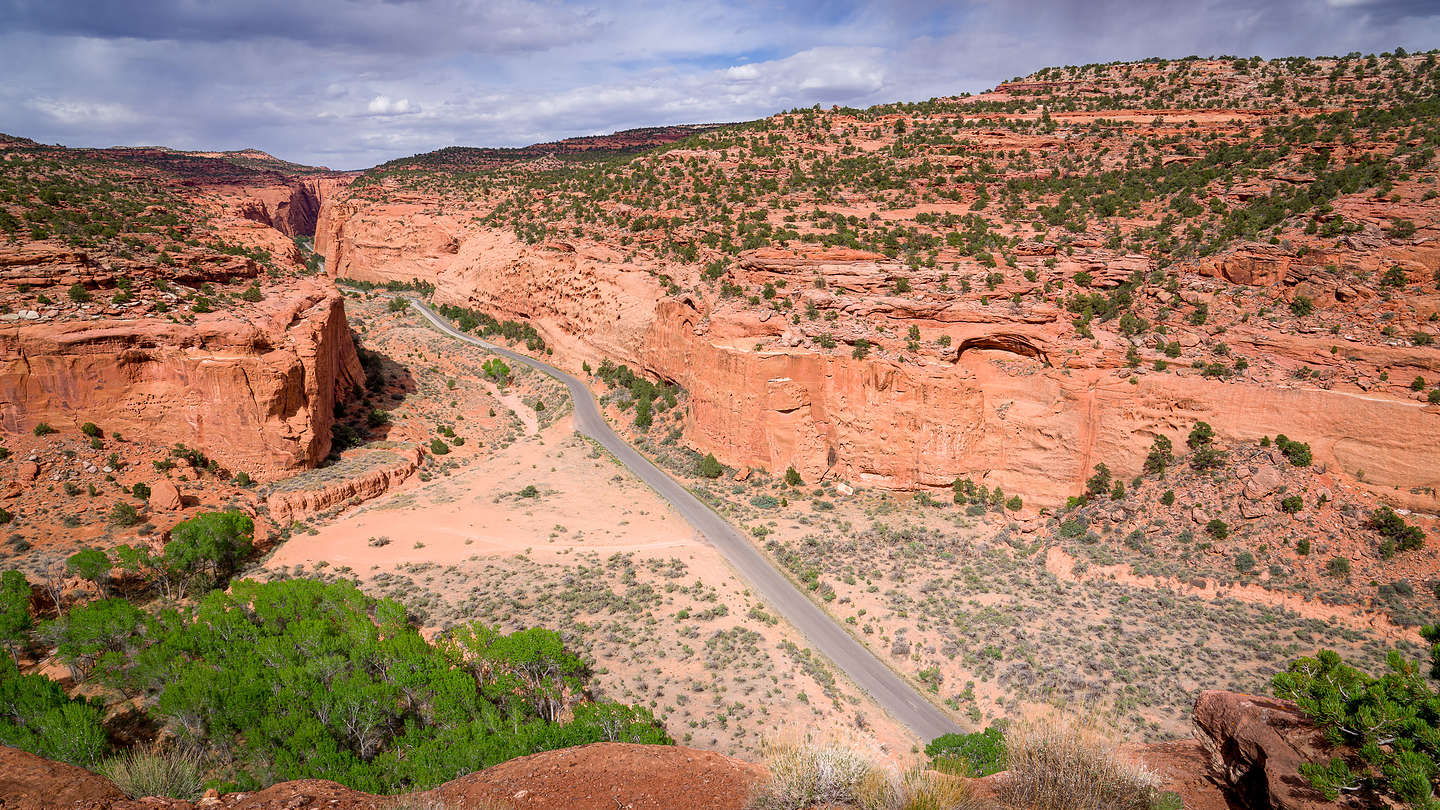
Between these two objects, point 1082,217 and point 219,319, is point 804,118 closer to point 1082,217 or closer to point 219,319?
point 1082,217

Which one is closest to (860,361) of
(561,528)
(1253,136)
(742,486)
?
(742,486)

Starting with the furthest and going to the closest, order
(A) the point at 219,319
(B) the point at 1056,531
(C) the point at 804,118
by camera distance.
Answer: (C) the point at 804,118 < (A) the point at 219,319 < (B) the point at 1056,531

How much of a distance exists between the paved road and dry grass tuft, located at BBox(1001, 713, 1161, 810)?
28.0 feet

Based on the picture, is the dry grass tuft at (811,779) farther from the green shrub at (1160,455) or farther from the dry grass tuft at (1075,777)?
the green shrub at (1160,455)

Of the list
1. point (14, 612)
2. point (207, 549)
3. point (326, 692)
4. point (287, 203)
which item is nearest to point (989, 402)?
point (326, 692)

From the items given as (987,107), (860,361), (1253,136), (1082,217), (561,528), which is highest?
(987,107)

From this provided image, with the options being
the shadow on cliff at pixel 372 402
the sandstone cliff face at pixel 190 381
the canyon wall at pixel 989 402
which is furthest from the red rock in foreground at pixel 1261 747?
the shadow on cliff at pixel 372 402

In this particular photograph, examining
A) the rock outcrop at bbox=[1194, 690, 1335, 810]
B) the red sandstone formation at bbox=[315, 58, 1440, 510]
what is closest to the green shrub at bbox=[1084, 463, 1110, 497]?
the red sandstone formation at bbox=[315, 58, 1440, 510]

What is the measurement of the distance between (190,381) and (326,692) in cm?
1958

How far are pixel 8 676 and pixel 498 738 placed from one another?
11.6m

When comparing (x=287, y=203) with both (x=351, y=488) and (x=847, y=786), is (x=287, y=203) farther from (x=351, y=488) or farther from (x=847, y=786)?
(x=847, y=786)

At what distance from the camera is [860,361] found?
29.1 m

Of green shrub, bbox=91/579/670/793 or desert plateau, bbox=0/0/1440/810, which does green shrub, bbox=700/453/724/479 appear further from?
green shrub, bbox=91/579/670/793

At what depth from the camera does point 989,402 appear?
2808cm
